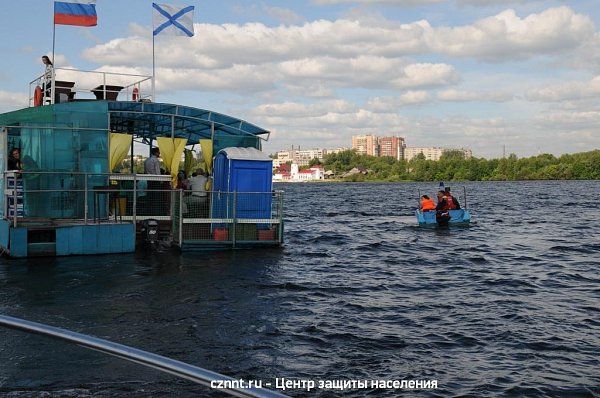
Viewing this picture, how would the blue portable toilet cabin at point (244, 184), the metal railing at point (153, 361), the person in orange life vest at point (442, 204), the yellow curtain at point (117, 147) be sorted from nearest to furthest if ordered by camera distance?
1. the metal railing at point (153, 361)
2. the blue portable toilet cabin at point (244, 184)
3. the yellow curtain at point (117, 147)
4. the person in orange life vest at point (442, 204)

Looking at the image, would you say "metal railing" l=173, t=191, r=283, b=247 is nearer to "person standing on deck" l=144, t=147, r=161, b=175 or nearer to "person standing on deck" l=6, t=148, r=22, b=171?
"person standing on deck" l=144, t=147, r=161, b=175

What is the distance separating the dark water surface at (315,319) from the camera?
7.99 metres

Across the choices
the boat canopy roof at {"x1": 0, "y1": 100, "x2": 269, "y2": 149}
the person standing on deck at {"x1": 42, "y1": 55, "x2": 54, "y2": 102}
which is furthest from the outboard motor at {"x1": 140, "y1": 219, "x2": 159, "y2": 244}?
the person standing on deck at {"x1": 42, "y1": 55, "x2": 54, "y2": 102}

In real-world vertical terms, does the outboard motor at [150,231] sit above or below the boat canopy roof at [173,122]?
below

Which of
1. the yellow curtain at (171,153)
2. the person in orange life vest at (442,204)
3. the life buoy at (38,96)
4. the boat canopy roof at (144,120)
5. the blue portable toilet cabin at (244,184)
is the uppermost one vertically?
the life buoy at (38,96)

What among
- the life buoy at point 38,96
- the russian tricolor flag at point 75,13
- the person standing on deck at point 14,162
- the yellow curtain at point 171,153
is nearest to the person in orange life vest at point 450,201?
the yellow curtain at point 171,153

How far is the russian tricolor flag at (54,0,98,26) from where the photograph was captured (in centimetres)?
2098

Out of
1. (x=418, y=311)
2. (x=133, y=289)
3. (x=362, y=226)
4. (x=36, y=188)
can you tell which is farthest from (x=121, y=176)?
(x=362, y=226)

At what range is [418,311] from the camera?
1209 centimetres

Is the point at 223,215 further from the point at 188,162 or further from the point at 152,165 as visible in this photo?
the point at 188,162

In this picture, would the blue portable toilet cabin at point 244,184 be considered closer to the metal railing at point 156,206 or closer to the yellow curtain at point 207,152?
the metal railing at point 156,206

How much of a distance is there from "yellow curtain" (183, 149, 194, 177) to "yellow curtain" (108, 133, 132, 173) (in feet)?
12.9

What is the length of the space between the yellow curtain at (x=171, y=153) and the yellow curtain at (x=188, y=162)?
2787mm

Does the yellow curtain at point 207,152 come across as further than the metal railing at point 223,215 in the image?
Yes
